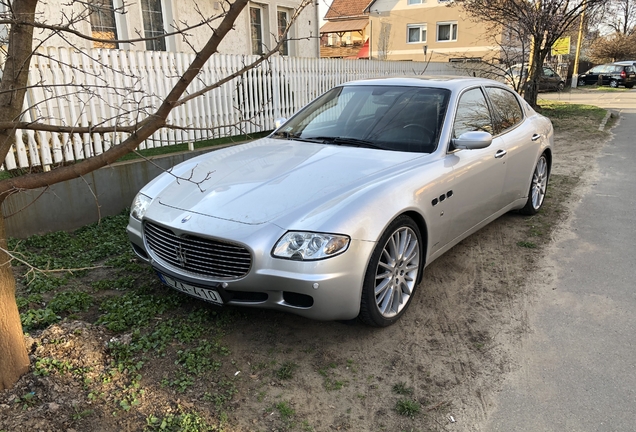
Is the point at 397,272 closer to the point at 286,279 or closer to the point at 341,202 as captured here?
the point at 341,202

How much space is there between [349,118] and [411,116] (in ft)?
1.88

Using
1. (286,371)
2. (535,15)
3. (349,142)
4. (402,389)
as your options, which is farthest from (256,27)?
(402,389)

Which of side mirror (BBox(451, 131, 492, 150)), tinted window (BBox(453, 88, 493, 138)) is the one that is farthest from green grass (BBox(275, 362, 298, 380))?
tinted window (BBox(453, 88, 493, 138))

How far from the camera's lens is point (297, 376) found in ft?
9.62

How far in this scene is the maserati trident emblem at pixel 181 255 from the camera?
3.20 metres

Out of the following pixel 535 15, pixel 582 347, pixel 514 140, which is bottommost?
pixel 582 347

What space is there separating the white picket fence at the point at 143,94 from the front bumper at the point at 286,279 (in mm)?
637

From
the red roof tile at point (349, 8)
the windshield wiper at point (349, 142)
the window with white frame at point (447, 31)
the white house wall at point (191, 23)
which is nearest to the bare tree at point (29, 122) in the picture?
the windshield wiper at point (349, 142)

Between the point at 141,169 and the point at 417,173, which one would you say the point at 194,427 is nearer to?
the point at 417,173

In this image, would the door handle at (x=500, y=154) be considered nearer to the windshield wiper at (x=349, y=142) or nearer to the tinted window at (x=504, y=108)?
the tinted window at (x=504, y=108)

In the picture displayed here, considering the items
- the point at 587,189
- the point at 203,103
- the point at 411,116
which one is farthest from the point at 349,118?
the point at 587,189

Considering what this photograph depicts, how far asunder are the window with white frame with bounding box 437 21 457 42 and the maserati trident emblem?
34.3 metres

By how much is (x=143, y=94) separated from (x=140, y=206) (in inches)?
117

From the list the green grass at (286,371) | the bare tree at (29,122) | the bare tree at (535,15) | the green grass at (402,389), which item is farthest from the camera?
the bare tree at (535,15)
